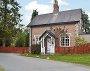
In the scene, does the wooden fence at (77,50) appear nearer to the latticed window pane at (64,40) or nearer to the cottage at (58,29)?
the latticed window pane at (64,40)

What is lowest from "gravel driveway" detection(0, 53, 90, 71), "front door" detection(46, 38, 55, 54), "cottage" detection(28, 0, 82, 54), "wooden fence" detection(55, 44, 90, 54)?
"gravel driveway" detection(0, 53, 90, 71)

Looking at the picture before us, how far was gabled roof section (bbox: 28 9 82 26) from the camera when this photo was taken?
156 ft

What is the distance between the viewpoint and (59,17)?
50281 millimetres

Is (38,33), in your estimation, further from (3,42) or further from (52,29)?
(3,42)

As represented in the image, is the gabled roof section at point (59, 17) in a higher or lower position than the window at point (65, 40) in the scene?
higher

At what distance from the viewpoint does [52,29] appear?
162 feet

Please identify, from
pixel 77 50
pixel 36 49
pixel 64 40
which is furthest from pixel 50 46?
pixel 77 50

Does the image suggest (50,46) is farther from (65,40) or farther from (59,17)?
(59,17)

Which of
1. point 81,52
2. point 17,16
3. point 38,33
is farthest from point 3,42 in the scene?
point 81,52

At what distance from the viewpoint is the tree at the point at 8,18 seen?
60781 mm

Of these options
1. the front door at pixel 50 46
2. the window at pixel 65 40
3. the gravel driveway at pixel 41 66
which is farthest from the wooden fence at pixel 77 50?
the gravel driveway at pixel 41 66

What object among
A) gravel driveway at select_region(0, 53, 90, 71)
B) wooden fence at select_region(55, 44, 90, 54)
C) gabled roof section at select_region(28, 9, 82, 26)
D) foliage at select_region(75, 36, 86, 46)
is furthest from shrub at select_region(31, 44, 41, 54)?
gravel driveway at select_region(0, 53, 90, 71)

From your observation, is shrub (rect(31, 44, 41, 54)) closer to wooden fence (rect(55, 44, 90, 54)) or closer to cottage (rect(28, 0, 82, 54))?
cottage (rect(28, 0, 82, 54))

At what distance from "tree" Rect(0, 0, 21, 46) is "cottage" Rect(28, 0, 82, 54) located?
10.7 meters
